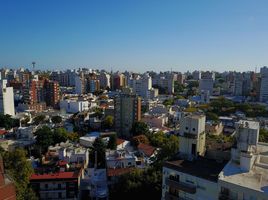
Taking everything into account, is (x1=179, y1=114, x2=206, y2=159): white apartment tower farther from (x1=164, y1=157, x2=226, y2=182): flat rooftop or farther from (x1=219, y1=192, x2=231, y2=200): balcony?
(x1=219, y1=192, x2=231, y2=200): balcony

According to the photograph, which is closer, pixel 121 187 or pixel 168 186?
pixel 168 186

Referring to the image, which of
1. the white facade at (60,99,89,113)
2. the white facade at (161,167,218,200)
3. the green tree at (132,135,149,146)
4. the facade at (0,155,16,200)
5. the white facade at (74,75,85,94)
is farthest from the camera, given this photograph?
the white facade at (74,75,85,94)

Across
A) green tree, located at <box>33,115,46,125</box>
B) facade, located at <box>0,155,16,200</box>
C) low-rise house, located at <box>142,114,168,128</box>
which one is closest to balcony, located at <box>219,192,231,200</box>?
facade, located at <box>0,155,16,200</box>

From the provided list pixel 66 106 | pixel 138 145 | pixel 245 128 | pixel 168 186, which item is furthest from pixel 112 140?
pixel 66 106

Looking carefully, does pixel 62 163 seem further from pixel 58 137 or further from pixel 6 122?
pixel 6 122

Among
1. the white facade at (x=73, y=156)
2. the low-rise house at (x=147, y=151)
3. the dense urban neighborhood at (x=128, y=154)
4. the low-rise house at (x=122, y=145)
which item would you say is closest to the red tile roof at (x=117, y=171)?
the dense urban neighborhood at (x=128, y=154)

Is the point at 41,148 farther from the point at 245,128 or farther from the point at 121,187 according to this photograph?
the point at 245,128

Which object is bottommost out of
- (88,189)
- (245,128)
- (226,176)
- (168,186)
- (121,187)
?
(88,189)
